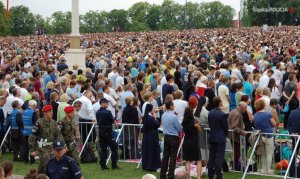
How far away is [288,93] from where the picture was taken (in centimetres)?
2258

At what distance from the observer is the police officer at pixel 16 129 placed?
19.8 m

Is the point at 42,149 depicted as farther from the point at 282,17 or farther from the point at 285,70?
the point at 282,17

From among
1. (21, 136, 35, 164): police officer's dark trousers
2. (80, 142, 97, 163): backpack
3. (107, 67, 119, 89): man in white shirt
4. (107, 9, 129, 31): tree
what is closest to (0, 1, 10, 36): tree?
(107, 9, 129, 31): tree

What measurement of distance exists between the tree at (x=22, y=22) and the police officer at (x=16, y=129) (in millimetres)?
138143

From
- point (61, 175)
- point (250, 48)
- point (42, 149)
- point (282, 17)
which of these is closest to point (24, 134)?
point (42, 149)

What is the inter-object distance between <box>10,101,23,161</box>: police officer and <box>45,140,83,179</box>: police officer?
280 inches

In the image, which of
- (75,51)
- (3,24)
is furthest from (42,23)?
(75,51)

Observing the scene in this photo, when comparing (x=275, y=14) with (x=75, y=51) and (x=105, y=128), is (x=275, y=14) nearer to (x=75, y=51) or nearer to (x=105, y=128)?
(x=75, y=51)

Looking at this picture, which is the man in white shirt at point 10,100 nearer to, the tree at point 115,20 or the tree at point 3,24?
the tree at point 3,24

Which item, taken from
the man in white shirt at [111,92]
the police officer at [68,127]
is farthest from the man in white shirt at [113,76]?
the police officer at [68,127]

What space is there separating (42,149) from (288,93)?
8.84 meters

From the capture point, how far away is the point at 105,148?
1834 centimetres

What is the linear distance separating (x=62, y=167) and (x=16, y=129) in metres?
7.64

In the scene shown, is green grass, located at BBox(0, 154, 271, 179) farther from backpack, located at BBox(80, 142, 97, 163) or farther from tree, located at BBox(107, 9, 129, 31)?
tree, located at BBox(107, 9, 129, 31)
